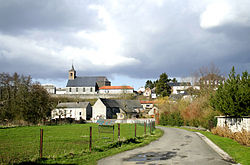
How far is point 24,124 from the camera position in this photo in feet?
142

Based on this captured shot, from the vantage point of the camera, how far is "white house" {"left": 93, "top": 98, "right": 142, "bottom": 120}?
79938mm

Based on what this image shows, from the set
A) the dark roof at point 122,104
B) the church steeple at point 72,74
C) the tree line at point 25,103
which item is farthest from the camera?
the church steeple at point 72,74

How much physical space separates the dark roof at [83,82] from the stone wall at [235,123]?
388 feet

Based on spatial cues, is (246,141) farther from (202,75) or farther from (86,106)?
(86,106)

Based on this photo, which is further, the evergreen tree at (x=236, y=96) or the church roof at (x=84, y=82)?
the church roof at (x=84, y=82)

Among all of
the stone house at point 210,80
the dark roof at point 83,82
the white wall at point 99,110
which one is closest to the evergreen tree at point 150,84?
the dark roof at point 83,82

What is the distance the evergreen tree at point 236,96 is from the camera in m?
20.1

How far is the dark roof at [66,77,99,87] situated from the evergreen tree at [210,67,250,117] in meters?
120

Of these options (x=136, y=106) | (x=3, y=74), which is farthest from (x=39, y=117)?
(x=136, y=106)

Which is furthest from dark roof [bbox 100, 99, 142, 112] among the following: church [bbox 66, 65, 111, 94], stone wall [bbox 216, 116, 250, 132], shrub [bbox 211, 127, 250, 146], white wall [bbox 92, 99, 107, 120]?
shrub [bbox 211, 127, 250, 146]

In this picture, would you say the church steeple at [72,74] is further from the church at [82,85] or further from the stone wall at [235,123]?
the stone wall at [235,123]

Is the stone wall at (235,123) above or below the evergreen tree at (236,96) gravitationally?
below

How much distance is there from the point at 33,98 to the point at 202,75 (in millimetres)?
37151

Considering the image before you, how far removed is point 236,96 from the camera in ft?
66.8
